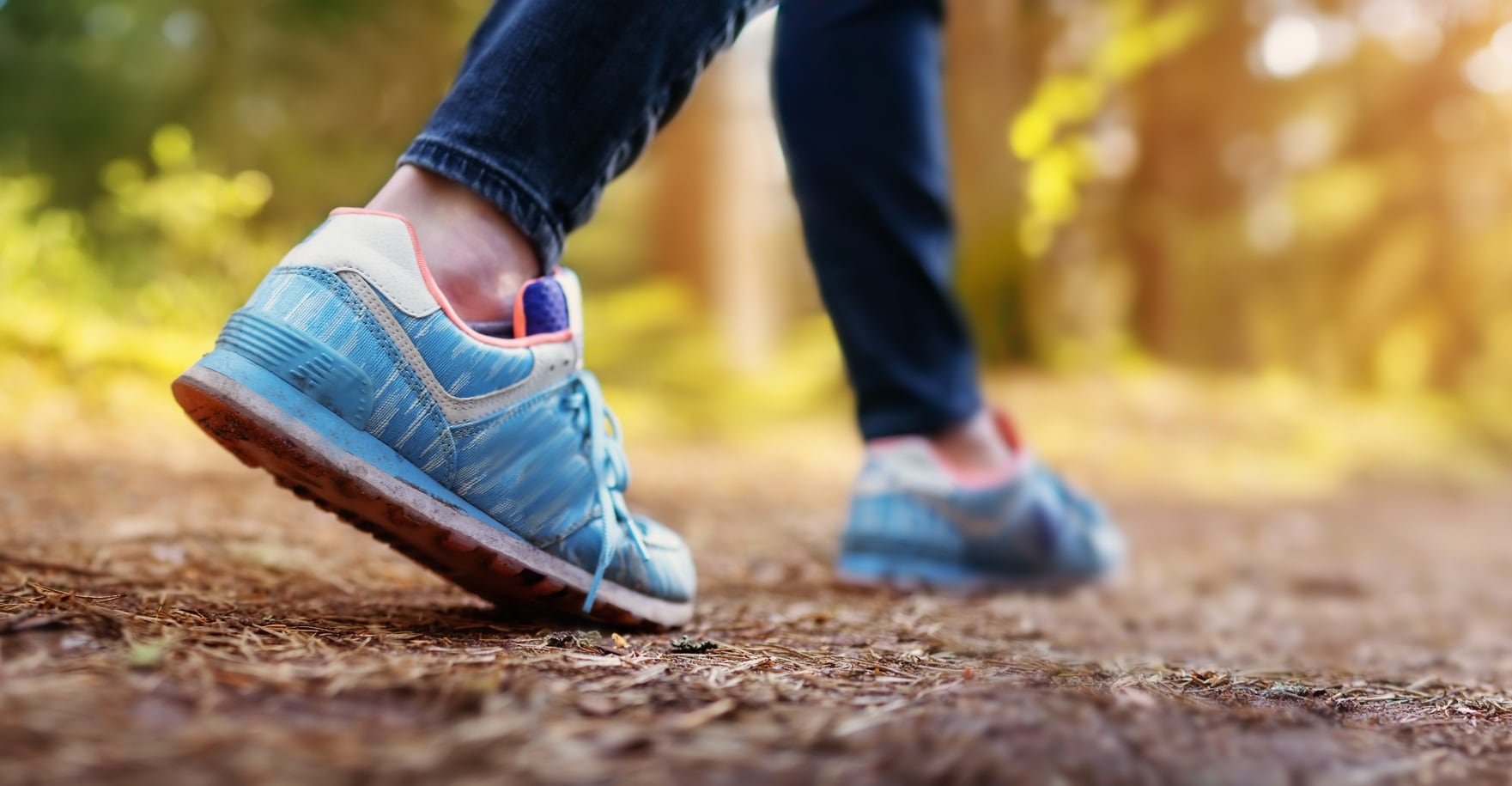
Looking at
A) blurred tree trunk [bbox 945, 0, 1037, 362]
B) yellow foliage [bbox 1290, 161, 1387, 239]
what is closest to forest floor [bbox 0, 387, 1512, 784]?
blurred tree trunk [bbox 945, 0, 1037, 362]

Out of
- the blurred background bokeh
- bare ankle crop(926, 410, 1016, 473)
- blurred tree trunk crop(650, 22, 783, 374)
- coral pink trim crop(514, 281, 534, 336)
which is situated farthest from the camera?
blurred tree trunk crop(650, 22, 783, 374)

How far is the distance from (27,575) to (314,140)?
4.47m

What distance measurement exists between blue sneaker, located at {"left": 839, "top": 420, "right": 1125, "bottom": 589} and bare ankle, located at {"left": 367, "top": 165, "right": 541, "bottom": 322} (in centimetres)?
99

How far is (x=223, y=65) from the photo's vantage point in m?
4.66

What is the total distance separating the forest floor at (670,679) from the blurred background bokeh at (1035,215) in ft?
7.20

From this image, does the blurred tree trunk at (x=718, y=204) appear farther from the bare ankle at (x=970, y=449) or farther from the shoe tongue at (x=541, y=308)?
the shoe tongue at (x=541, y=308)


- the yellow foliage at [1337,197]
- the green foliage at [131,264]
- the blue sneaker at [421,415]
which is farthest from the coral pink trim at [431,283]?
the yellow foliage at [1337,197]

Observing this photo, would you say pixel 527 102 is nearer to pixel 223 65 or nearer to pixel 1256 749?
pixel 1256 749

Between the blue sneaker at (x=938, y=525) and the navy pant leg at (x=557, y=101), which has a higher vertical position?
the navy pant leg at (x=557, y=101)

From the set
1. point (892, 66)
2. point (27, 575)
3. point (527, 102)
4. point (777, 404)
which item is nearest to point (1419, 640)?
point (892, 66)

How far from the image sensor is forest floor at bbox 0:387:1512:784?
0.61m

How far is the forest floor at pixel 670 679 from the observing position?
607 mm

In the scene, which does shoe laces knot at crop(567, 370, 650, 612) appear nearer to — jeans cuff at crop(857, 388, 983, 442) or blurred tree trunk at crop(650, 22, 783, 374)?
jeans cuff at crop(857, 388, 983, 442)

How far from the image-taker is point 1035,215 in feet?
15.3
